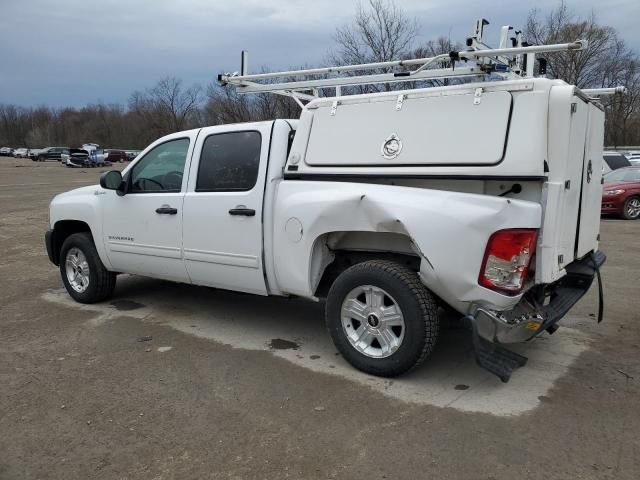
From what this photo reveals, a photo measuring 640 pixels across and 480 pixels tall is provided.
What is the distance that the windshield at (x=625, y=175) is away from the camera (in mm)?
14299

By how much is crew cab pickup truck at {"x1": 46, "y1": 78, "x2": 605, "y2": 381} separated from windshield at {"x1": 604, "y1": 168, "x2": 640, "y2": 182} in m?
11.1

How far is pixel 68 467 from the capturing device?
10.1 ft

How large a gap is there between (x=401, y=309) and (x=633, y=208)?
12554 millimetres

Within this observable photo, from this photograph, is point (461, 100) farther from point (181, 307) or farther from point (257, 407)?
point (181, 307)

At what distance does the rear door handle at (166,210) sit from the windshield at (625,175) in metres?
13.1

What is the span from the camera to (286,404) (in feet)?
12.3

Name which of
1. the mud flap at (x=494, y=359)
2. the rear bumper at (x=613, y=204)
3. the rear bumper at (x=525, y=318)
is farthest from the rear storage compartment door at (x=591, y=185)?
the rear bumper at (x=613, y=204)

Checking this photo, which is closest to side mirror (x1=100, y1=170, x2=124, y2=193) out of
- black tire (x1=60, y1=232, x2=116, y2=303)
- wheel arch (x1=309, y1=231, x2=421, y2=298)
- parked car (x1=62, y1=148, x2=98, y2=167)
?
black tire (x1=60, y1=232, x2=116, y2=303)

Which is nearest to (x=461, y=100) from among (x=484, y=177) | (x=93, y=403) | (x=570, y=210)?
(x=484, y=177)

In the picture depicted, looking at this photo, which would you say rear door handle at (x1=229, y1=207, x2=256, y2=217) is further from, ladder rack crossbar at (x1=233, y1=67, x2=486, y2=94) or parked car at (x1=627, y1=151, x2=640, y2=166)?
parked car at (x1=627, y1=151, x2=640, y2=166)

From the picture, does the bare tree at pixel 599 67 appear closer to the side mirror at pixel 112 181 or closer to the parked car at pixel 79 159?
the side mirror at pixel 112 181

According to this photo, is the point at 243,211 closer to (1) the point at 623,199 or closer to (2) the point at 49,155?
(1) the point at 623,199

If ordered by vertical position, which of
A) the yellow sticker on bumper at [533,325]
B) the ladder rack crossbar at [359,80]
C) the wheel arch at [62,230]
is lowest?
the yellow sticker on bumper at [533,325]

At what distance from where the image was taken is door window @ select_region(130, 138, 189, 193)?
17.7ft
